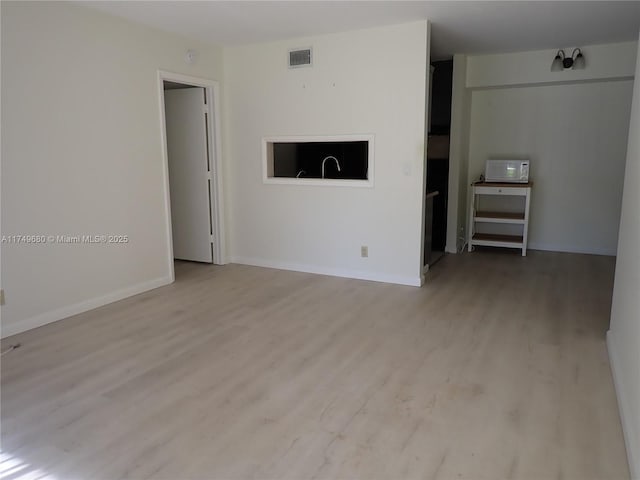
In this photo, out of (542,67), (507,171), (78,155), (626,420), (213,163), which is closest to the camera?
(626,420)

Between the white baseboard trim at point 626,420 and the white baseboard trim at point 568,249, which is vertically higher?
the white baseboard trim at point 568,249

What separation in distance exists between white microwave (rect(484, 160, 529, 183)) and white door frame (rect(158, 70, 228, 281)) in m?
3.26

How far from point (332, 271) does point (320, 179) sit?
95 centimetres

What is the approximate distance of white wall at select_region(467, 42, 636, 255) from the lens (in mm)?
5383

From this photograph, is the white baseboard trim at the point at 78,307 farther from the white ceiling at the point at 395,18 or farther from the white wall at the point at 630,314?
the white wall at the point at 630,314

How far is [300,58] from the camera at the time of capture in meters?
4.55

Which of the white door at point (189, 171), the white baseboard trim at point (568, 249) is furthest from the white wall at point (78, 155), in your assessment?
the white baseboard trim at point (568, 249)

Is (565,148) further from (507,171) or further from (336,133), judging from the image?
(336,133)

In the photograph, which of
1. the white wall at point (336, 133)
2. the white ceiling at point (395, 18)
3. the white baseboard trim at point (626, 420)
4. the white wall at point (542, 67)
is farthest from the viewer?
the white wall at point (542, 67)

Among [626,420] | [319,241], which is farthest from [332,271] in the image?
[626,420]

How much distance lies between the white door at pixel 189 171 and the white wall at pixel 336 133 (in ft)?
0.98

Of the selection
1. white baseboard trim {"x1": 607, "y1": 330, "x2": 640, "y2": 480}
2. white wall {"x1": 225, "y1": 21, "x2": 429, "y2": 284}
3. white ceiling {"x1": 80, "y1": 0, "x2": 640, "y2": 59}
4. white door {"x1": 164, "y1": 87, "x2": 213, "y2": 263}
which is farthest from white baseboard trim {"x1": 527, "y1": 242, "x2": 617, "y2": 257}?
white door {"x1": 164, "y1": 87, "x2": 213, "y2": 263}

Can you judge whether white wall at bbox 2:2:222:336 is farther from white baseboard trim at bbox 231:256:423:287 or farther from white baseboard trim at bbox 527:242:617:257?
white baseboard trim at bbox 527:242:617:257

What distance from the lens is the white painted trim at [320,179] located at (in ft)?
14.4
